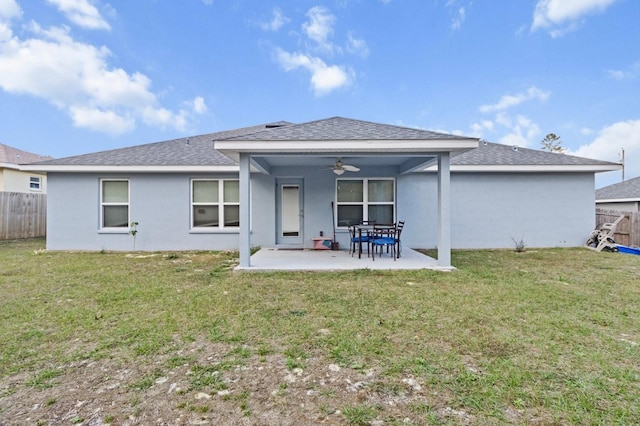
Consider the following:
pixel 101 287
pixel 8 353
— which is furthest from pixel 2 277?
pixel 8 353

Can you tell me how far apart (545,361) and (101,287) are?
6297 mm

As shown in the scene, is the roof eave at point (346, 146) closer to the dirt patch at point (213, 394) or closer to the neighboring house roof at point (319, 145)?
the neighboring house roof at point (319, 145)

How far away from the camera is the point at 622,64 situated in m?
14.9

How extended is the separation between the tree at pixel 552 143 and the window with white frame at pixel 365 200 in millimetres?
32315

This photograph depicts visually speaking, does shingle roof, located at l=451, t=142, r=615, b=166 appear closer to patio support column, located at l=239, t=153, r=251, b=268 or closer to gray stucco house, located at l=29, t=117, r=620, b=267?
gray stucco house, located at l=29, t=117, r=620, b=267

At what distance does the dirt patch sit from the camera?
6.95ft

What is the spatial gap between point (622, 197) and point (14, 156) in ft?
103

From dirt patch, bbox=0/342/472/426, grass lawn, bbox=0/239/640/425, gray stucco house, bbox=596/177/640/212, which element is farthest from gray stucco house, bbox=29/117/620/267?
dirt patch, bbox=0/342/472/426

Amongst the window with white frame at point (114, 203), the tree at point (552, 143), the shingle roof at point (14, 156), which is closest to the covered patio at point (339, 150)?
the window with white frame at point (114, 203)

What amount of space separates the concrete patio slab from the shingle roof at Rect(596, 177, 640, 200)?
13.5 meters

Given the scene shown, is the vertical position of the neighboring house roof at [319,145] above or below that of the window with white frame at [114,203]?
above

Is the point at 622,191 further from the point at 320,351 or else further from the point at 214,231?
the point at 320,351

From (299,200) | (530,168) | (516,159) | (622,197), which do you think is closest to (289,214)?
(299,200)

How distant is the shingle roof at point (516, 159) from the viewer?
10.0 metres
